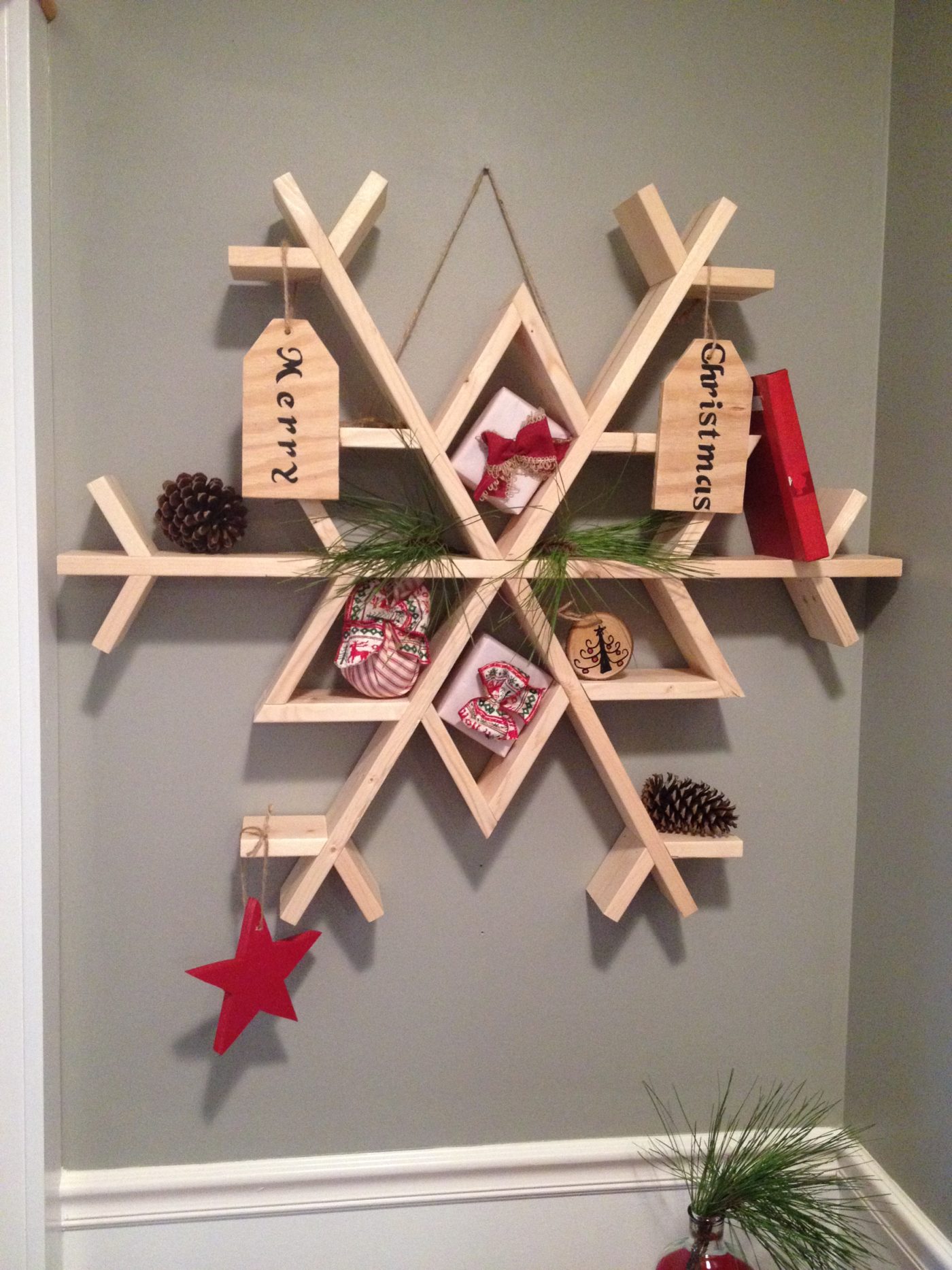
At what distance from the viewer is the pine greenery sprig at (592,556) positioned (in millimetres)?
934

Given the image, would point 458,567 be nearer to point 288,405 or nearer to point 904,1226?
point 288,405

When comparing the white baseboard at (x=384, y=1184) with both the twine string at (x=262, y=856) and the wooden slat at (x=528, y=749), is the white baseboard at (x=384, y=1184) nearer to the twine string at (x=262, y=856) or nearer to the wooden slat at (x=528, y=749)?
the twine string at (x=262, y=856)

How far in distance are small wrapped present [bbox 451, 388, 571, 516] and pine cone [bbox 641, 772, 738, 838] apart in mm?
351

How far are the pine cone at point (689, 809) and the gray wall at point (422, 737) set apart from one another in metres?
0.04

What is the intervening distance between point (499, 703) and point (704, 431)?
337 mm

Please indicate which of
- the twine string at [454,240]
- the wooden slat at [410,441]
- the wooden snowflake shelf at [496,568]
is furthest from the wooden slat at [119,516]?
the twine string at [454,240]

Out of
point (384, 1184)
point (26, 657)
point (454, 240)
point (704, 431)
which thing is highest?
point (454, 240)

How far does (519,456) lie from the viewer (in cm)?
92

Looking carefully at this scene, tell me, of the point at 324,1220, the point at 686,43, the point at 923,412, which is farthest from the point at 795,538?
the point at 324,1220

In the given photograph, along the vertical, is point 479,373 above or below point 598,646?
above

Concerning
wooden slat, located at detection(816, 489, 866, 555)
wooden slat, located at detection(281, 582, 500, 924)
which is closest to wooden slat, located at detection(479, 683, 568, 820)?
wooden slat, located at detection(281, 582, 500, 924)

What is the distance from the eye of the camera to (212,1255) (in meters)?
1.04

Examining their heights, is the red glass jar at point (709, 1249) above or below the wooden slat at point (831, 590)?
below

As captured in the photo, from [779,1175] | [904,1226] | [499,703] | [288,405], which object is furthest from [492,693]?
[904,1226]
